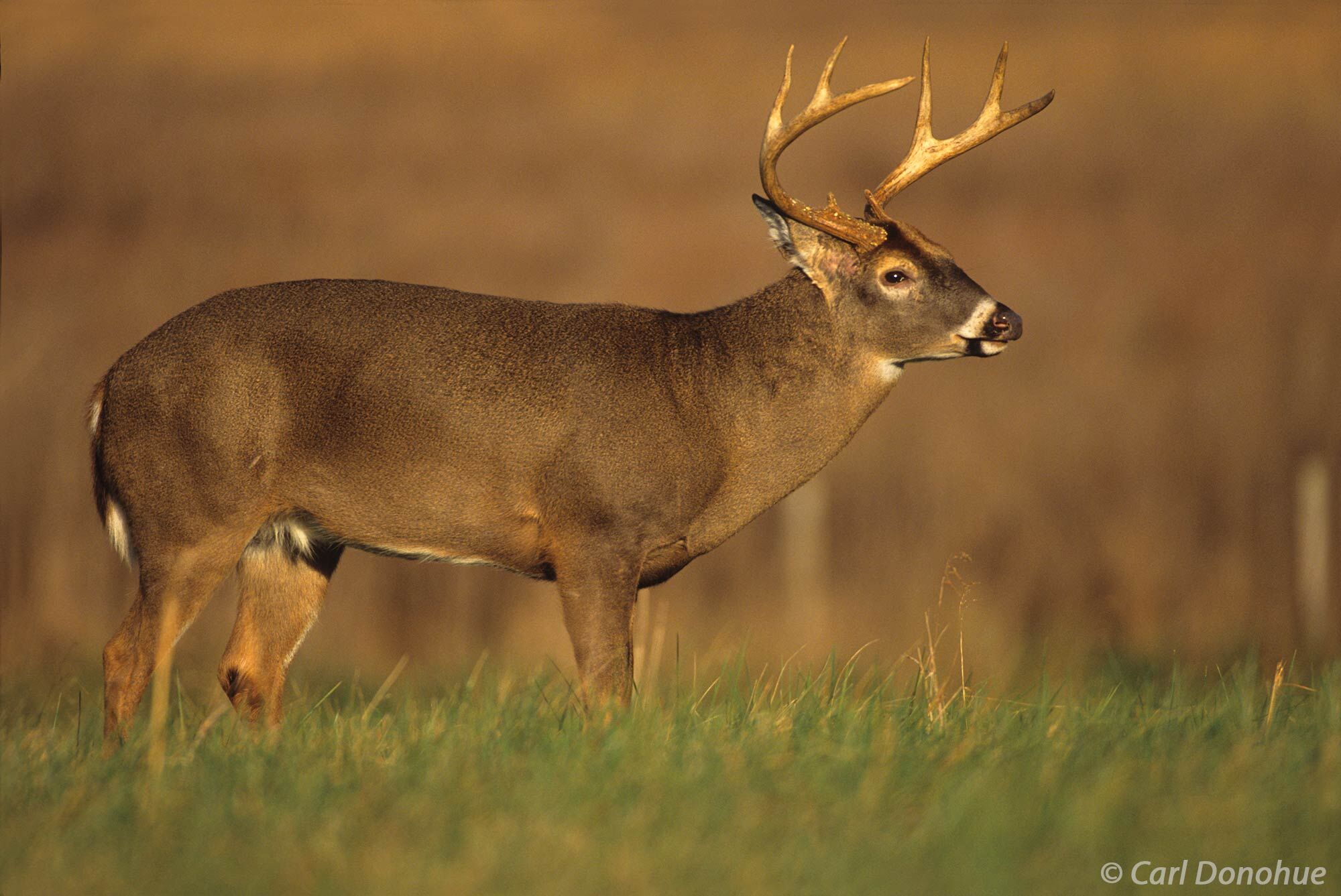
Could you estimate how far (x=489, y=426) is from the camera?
6.75m

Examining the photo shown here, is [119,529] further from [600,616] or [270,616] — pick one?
[600,616]

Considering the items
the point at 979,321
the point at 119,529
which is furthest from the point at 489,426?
the point at 979,321

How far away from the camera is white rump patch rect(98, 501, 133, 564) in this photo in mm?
6867

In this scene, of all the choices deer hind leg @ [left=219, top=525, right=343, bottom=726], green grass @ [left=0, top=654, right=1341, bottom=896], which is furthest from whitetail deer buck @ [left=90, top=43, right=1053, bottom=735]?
green grass @ [left=0, top=654, right=1341, bottom=896]

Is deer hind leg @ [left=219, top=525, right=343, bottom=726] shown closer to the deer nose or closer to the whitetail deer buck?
the whitetail deer buck

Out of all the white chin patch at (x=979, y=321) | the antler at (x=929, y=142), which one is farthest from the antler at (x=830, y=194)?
the white chin patch at (x=979, y=321)

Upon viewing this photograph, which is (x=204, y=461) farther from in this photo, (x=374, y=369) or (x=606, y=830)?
(x=606, y=830)

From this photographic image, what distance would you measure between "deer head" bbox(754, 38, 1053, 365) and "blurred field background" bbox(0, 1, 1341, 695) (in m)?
2.20

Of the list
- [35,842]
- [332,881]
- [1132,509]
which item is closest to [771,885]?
[332,881]

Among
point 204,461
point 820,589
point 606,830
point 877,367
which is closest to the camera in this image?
point 606,830

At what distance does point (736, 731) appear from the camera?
5766mm

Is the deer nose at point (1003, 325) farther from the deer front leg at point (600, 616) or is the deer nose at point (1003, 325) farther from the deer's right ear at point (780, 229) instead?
the deer front leg at point (600, 616)

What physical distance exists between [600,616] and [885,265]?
1.85 meters

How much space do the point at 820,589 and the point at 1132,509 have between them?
8.77 feet
